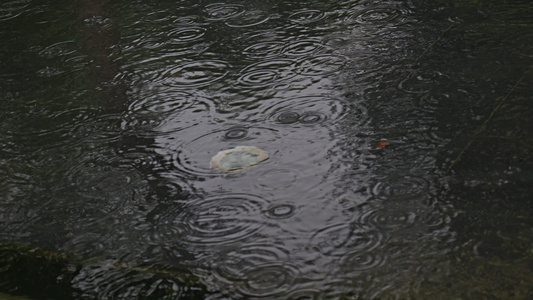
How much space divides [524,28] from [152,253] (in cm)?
247

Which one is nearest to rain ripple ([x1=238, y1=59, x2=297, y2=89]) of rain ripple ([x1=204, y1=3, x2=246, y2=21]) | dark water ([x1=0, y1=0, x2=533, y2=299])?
dark water ([x1=0, y1=0, x2=533, y2=299])

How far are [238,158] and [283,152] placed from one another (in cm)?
20

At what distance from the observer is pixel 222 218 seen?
2.70m

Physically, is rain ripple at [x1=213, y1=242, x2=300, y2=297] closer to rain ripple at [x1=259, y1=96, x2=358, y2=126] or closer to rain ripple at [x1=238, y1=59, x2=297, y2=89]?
rain ripple at [x1=259, y1=96, x2=358, y2=126]

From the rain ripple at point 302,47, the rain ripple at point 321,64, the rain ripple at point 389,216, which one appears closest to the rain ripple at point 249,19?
the rain ripple at point 302,47

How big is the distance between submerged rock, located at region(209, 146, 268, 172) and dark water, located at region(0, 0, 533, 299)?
47mm

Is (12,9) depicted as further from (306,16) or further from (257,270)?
(257,270)

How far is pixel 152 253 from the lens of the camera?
101 inches

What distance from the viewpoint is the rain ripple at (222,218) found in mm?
2590

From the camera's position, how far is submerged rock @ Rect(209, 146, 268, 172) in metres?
3.04

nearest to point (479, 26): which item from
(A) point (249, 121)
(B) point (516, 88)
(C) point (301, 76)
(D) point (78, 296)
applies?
(B) point (516, 88)

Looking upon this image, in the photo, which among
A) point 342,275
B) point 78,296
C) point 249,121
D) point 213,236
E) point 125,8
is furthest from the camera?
point 125,8

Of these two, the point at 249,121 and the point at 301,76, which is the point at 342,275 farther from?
the point at 301,76

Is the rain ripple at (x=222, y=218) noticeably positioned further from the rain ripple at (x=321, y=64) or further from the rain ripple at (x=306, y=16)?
the rain ripple at (x=306, y=16)
